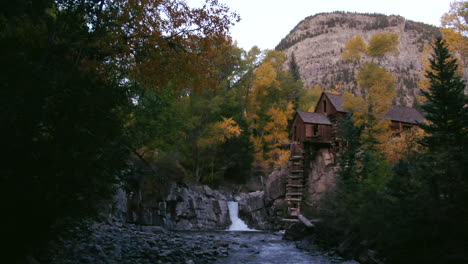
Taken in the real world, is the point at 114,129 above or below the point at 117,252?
above

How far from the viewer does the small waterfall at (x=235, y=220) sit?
26.2m

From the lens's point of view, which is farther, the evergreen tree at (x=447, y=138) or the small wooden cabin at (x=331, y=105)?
the small wooden cabin at (x=331, y=105)

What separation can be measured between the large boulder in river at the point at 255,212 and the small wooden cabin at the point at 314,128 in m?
6.35

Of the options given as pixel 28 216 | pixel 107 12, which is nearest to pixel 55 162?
pixel 28 216

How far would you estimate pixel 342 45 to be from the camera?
117688 millimetres

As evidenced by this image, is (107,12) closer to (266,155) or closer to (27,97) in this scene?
(27,97)

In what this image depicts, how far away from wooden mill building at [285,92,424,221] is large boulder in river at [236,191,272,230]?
2.72 meters

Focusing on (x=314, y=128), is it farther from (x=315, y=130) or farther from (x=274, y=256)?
(x=274, y=256)

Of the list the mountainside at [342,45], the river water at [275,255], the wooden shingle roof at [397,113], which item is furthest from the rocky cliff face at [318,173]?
the mountainside at [342,45]

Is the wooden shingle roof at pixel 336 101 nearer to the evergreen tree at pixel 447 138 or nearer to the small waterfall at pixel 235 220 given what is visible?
the small waterfall at pixel 235 220

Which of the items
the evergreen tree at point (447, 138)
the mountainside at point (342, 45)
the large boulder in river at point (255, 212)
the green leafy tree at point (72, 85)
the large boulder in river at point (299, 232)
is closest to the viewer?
the green leafy tree at point (72, 85)

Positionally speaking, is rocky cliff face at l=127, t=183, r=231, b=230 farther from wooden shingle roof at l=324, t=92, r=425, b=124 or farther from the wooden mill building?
wooden shingle roof at l=324, t=92, r=425, b=124

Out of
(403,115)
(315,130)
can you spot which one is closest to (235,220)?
(315,130)

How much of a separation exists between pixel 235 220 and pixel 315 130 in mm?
9817
